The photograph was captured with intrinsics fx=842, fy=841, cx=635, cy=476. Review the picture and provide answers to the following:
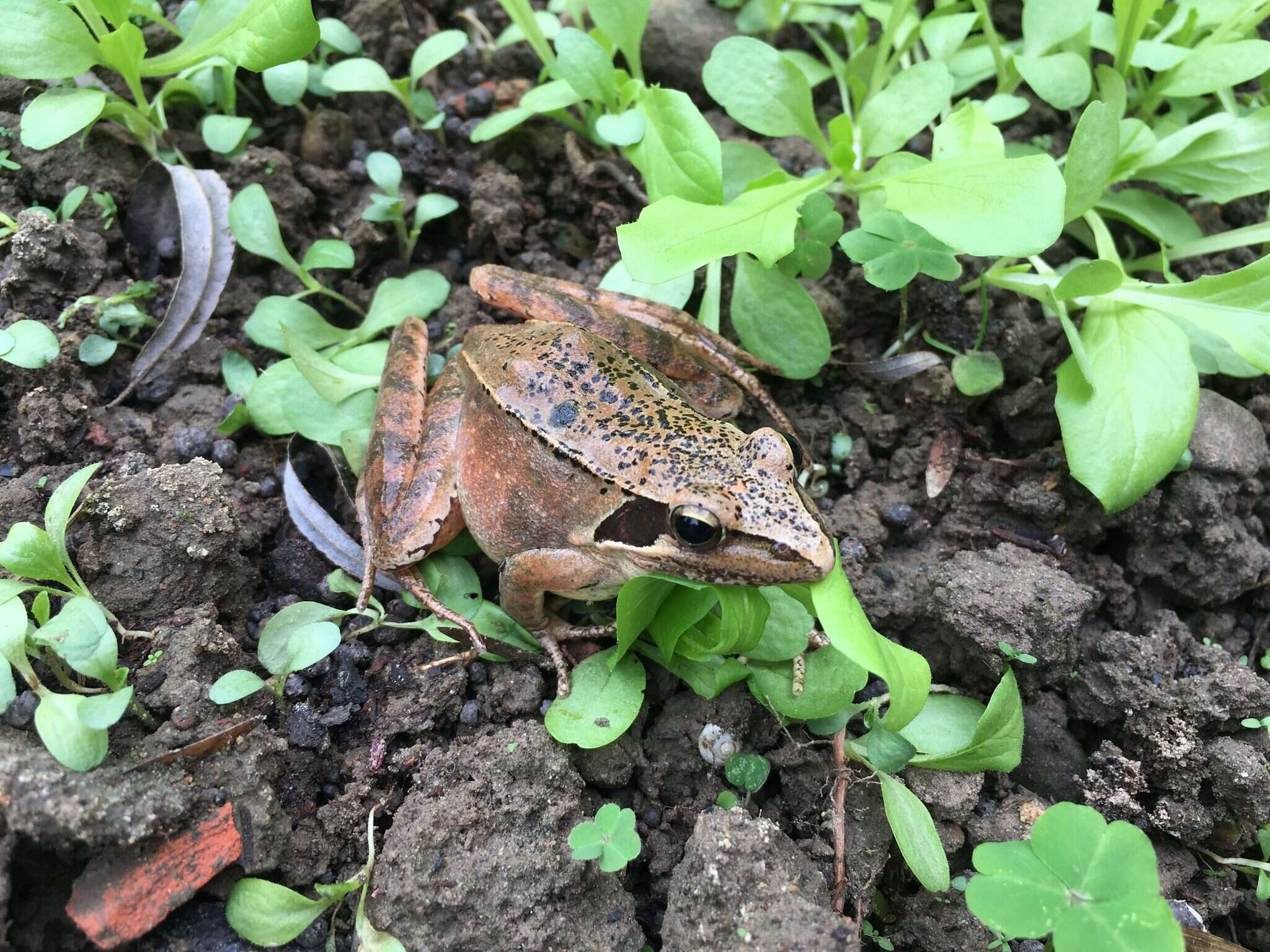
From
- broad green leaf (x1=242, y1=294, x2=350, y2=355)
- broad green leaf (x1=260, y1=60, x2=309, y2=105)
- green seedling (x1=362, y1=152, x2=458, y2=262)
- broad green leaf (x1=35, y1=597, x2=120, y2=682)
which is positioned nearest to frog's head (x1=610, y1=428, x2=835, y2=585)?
broad green leaf (x1=35, y1=597, x2=120, y2=682)

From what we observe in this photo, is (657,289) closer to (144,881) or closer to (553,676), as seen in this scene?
(553,676)

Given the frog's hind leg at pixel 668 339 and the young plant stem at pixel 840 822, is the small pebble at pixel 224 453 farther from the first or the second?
the young plant stem at pixel 840 822

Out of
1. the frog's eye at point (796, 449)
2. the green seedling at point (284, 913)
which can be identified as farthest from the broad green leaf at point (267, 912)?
the frog's eye at point (796, 449)

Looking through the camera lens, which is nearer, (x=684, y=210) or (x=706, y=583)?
(x=706, y=583)

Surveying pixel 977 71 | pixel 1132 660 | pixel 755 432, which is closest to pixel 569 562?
pixel 755 432

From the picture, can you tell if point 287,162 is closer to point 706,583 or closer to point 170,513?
point 170,513

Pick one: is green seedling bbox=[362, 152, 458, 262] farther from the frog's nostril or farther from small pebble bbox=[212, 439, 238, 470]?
the frog's nostril

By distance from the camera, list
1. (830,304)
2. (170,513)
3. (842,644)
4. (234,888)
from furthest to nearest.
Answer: (830,304), (170,513), (234,888), (842,644)
